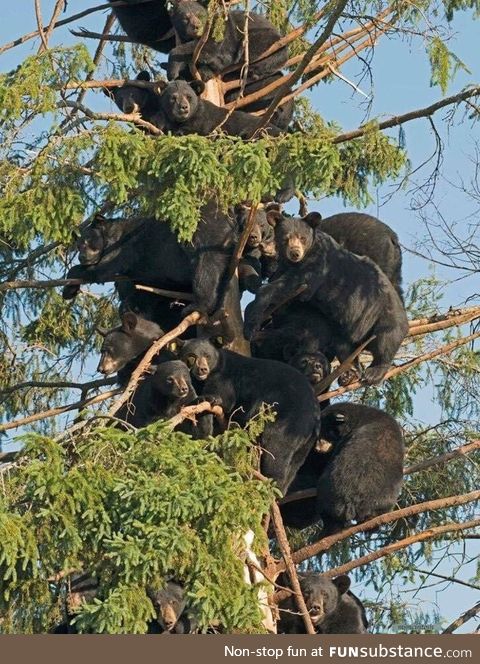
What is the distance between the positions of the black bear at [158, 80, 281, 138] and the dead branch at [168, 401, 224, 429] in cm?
282

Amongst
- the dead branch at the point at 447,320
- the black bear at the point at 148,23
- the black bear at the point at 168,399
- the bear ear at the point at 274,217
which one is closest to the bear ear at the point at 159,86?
the black bear at the point at 148,23

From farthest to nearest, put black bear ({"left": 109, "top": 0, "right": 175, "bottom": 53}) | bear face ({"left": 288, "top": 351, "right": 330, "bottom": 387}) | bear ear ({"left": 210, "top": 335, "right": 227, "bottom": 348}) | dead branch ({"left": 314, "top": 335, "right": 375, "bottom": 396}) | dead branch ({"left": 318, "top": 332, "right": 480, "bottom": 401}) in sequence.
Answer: black bear ({"left": 109, "top": 0, "right": 175, "bottom": 53}), bear face ({"left": 288, "top": 351, "right": 330, "bottom": 387}), dead branch ({"left": 314, "top": 335, "right": 375, "bottom": 396}), dead branch ({"left": 318, "top": 332, "right": 480, "bottom": 401}), bear ear ({"left": 210, "top": 335, "right": 227, "bottom": 348})

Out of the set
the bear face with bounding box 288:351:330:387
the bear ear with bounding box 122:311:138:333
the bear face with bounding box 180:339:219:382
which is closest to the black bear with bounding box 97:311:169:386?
the bear ear with bounding box 122:311:138:333

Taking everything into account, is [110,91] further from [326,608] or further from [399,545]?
[399,545]

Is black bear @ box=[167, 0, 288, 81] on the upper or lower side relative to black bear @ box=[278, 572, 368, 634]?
upper

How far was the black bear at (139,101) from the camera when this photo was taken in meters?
13.9

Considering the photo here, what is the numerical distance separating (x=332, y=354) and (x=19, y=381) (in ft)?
11.7

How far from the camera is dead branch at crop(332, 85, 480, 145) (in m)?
11.7

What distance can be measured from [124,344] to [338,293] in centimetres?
202

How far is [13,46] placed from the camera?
12.8 m

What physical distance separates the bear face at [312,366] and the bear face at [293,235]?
97 centimetres

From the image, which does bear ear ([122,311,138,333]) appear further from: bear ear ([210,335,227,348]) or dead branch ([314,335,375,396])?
dead branch ([314,335,375,396])

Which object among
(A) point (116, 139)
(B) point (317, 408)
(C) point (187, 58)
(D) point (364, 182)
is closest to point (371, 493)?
(B) point (317, 408)

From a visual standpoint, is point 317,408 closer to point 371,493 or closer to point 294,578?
point 371,493
